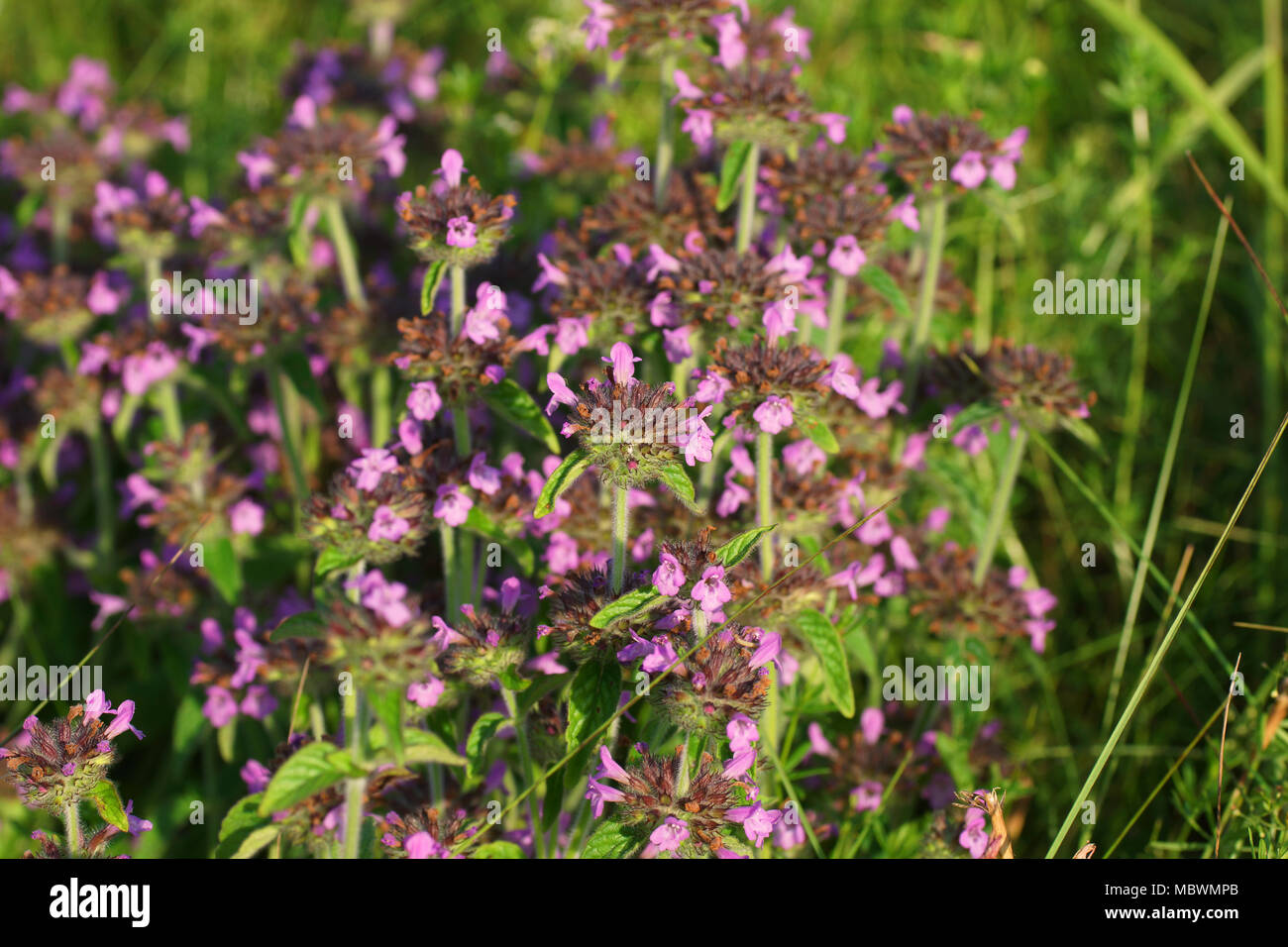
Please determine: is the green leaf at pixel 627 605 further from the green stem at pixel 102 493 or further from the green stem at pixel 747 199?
the green stem at pixel 102 493

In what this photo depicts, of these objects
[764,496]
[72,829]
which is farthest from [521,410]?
[72,829]

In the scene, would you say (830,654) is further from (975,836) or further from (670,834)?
(670,834)

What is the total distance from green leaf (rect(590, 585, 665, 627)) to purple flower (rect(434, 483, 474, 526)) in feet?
1.92

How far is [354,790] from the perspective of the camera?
3223 millimetres

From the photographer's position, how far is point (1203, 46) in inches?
323

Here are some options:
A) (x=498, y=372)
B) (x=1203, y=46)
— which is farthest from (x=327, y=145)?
(x=1203, y=46)

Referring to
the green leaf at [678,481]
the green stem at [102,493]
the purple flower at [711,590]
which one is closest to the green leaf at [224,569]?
the green stem at [102,493]

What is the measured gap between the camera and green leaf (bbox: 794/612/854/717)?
139 inches

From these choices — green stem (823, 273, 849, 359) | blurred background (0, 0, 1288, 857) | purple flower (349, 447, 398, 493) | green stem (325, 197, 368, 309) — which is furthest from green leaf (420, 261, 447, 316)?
blurred background (0, 0, 1288, 857)

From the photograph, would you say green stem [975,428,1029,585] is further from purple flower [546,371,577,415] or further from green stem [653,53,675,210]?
purple flower [546,371,577,415]

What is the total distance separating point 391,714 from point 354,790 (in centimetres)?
48

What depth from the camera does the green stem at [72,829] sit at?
3068 millimetres

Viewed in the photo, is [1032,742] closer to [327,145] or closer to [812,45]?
[327,145]
